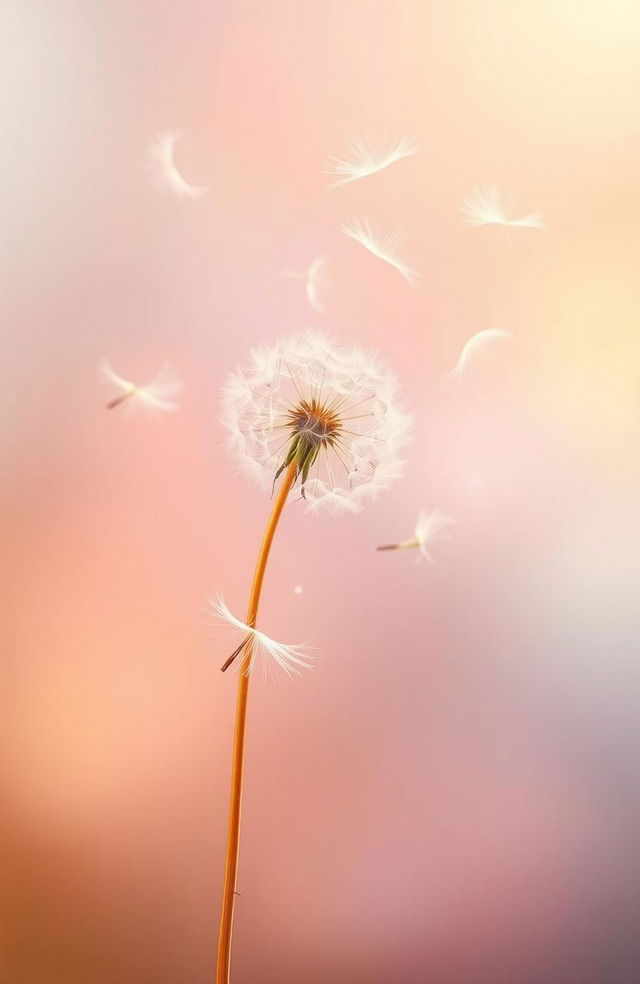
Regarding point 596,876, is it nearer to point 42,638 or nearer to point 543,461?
point 543,461

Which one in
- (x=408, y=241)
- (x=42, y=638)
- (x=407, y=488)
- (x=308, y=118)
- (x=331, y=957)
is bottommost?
(x=331, y=957)

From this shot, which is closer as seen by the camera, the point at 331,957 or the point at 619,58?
the point at 331,957

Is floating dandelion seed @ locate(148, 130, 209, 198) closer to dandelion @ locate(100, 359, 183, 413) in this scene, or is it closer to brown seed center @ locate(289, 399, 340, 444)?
dandelion @ locate(100, 359, 183, 413)

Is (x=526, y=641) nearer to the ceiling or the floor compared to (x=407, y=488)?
nearer to the floor

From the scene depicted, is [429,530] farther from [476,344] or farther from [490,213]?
[490,213]

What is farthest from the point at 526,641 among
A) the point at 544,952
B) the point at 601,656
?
the point at 544,952

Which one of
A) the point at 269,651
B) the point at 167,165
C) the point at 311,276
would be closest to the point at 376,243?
the point at 311,276

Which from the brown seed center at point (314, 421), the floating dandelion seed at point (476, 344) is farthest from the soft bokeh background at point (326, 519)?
the brown seed center at point (314, 421)
